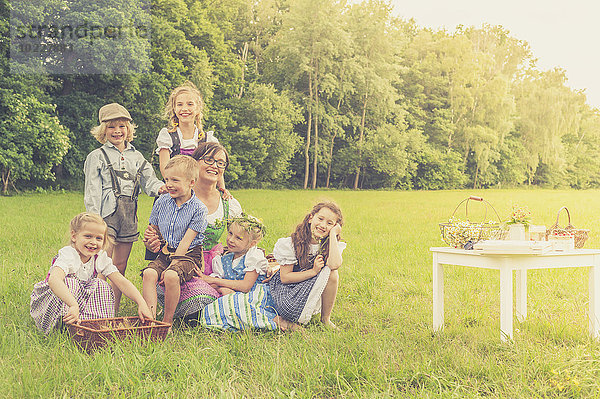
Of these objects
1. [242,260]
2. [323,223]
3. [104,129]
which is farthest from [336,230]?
[104,129]

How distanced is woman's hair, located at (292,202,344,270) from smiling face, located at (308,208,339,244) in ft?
0.14

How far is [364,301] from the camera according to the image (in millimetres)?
5586

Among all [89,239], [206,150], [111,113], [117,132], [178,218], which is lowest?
[89,239]

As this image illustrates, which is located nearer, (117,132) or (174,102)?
(117,132)

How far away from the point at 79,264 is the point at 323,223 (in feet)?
5.25

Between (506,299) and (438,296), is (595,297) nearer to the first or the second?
(506,299)

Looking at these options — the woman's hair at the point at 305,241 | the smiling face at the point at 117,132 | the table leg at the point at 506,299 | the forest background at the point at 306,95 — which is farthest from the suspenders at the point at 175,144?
the forest background at the point at 306,95

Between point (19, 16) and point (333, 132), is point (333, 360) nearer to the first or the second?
point (19, 16)

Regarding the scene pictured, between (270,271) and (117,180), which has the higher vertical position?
(117,180)

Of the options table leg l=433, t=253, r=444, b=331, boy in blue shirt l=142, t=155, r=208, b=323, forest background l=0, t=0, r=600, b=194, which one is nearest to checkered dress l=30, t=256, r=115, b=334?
boy in blue shirt l=142, t=155, r=208, b=323

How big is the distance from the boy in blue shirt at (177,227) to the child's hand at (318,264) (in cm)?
83

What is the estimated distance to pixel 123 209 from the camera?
4738mm

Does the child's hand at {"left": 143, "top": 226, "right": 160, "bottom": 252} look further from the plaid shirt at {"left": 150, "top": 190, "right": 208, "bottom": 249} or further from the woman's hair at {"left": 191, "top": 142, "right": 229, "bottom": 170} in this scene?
the woman's hair at {"left": 191, "top": 142, "right": 229, "bottom": 170}

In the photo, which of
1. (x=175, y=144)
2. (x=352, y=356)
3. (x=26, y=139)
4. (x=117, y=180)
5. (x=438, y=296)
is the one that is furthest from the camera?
(x=26, y=139)
